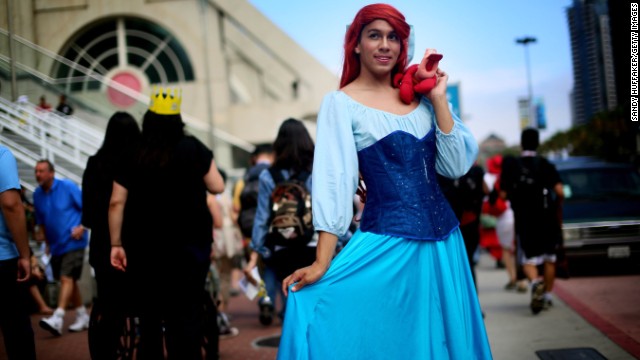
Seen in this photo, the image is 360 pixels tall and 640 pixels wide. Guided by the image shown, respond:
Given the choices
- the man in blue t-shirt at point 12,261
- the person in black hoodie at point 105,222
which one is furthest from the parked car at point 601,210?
the man in blue t-shirt at point 12,261

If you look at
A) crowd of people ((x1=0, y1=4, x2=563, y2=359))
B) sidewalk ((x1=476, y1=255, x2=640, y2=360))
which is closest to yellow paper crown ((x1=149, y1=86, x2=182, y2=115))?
crowd of people ((x1=0, y1=4, x2=563, y2=359))

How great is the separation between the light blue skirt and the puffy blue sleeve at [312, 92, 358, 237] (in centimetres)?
16

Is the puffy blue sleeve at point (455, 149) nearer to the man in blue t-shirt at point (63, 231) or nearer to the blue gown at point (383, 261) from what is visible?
the blue gown at point (383, 261)

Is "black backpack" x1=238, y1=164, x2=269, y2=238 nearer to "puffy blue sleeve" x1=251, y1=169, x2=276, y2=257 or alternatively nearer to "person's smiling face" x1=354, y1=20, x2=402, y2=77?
"puffy blue sleeve" x1=251, y1=169, x2=276, y2=257

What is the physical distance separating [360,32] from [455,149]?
68 centimetres

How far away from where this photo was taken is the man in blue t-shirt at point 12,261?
13.7ft

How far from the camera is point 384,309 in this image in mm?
2859

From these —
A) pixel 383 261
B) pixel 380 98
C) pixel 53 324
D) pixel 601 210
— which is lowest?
pixel 53 324

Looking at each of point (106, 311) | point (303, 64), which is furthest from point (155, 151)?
point (303, 64)

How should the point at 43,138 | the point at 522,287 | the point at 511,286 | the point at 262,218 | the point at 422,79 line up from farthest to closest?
1. the point at 511,286
2. the point at 522,287
3. the point at 43,138
4. the point at 262,218
5. the point at 422,79

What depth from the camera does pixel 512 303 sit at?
850 centimetres

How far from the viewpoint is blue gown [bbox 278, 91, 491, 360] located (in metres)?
2.82

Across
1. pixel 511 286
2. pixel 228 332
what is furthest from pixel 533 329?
pixel 511 286

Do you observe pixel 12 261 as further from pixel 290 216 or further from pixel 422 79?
pixel 422 79
